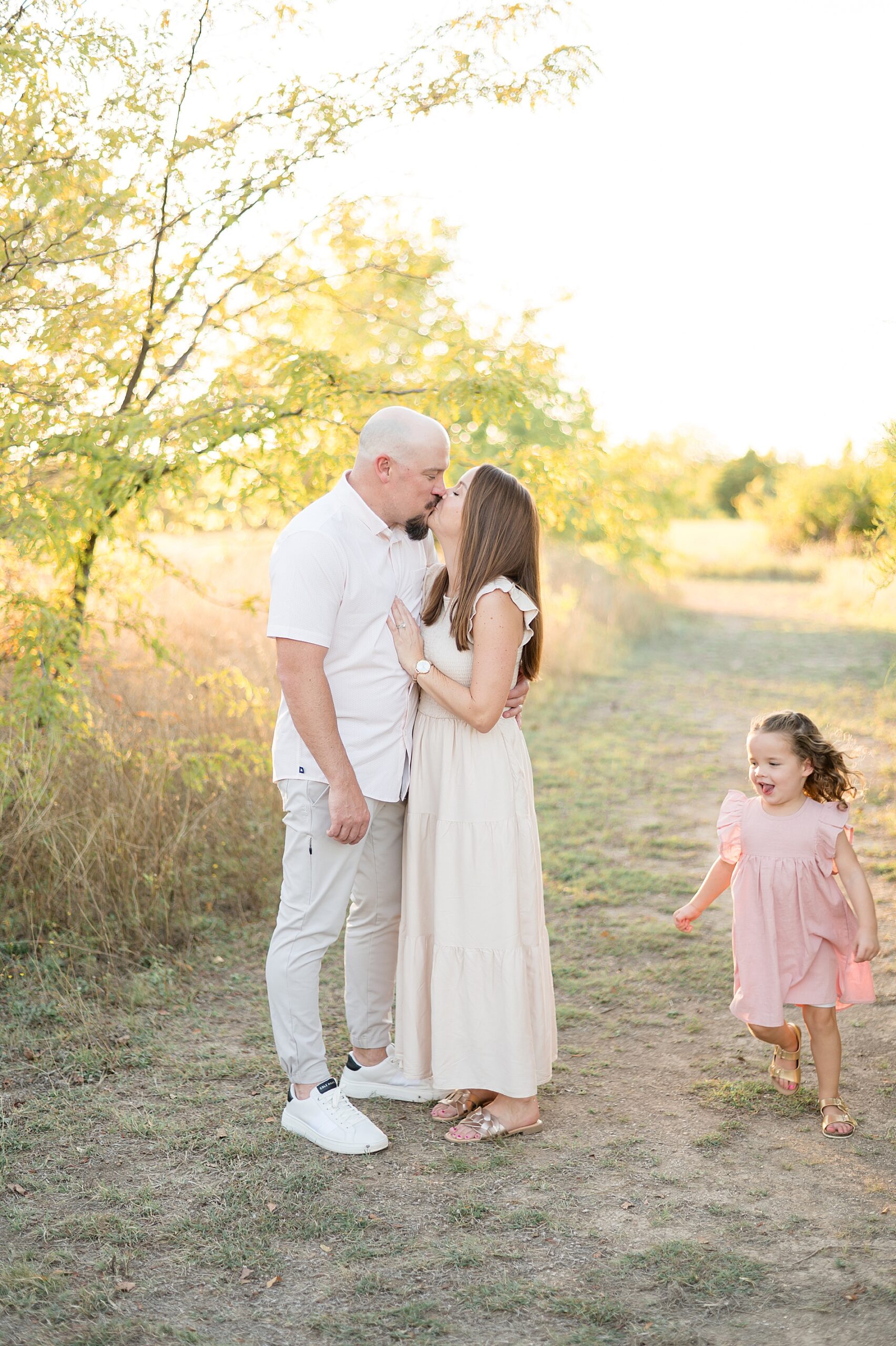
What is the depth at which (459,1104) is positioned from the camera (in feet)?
11.7

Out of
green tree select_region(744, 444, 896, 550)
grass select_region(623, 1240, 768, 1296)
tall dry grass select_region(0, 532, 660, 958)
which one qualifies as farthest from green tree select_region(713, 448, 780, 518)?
grass select_region(623, 1240, 768, 1296)

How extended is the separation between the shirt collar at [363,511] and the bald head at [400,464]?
0.03m

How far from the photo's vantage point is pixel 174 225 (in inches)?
184

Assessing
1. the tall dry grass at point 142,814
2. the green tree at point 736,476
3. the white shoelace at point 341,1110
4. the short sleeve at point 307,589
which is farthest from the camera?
the green tree at point 736,476

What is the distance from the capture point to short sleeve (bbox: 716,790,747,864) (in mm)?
3611

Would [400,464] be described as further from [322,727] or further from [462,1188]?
[462,1188]

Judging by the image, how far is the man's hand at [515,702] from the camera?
346cm

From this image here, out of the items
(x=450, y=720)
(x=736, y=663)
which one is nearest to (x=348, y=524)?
(x=450, y=720)

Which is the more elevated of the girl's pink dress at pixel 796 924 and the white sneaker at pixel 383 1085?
the girl's pink dress at pixel 796 924

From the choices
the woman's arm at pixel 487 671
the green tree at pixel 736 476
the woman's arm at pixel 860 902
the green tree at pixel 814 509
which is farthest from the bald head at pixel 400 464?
the green tree at pixel 736 476

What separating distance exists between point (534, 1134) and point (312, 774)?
1.30 metres

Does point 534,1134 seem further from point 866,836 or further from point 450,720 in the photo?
point 866,836

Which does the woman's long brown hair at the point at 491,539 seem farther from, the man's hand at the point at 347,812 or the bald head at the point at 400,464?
the man's hand at the point at 347,812

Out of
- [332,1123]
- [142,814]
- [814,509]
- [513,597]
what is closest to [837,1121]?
[332,1123]
